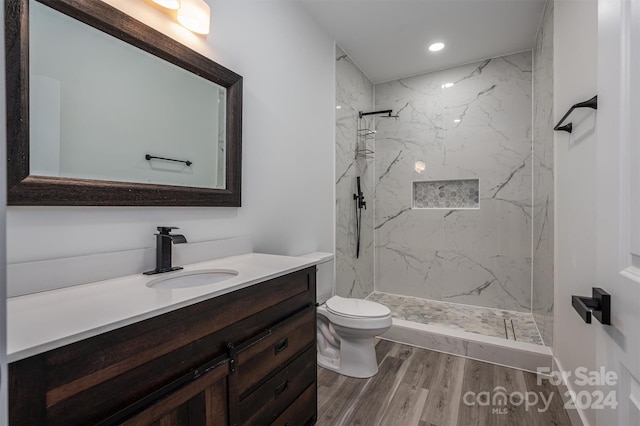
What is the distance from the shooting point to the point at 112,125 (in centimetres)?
117

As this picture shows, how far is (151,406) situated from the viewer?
0.78 metres

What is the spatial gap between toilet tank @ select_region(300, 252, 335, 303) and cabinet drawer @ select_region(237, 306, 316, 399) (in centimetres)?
76

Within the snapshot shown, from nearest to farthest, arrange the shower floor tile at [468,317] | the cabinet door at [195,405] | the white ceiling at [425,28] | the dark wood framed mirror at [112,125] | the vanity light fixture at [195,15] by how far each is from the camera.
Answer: the cabinet door at [195,405] < the dark wood framed mirror at [112,125] < the vanity light fixture at [195,15] < the white ceiling at [425,28] < the shower floor tile at [468,317]

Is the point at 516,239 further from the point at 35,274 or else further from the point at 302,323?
the point at 35,274

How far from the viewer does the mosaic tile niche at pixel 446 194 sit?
3.26m

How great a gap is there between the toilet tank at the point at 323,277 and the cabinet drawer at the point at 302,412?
845 millimetres

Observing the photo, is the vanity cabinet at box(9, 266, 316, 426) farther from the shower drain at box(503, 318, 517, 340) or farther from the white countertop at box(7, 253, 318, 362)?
the shower drain at box(503, 318, 517, 340)

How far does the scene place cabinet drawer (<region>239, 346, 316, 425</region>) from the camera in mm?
1108

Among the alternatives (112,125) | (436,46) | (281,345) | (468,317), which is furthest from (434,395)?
(436,46)

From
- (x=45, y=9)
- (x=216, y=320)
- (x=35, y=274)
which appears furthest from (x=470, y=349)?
(x=45, y=9)

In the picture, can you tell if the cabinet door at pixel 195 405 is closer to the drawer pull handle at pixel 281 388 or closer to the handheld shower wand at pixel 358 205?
the drawer pull handle at pixel 281 388

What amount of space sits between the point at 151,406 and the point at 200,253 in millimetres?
773

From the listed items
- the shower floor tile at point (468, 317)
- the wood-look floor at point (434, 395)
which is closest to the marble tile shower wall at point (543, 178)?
the shower floor tile at point (468, 317)

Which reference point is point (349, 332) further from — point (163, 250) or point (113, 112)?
point (113, 112)
